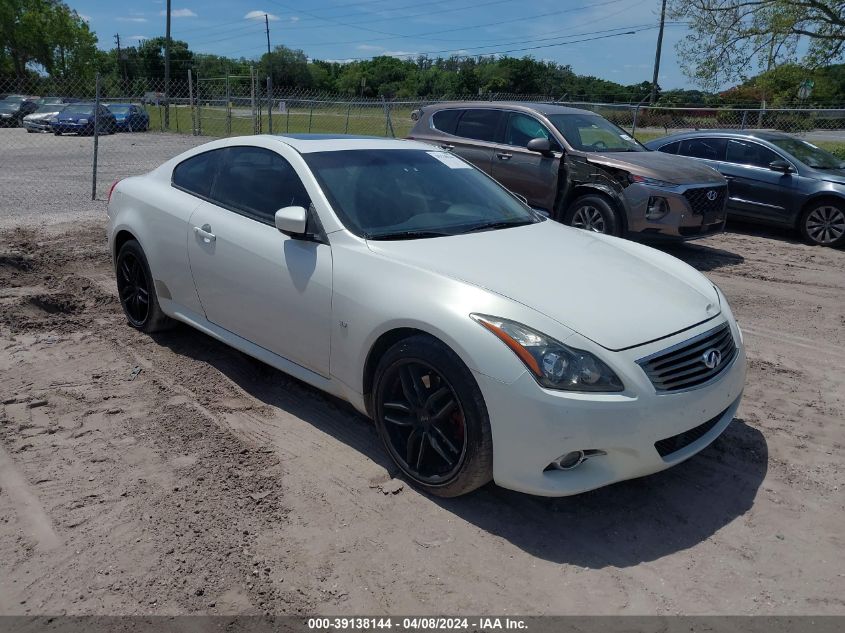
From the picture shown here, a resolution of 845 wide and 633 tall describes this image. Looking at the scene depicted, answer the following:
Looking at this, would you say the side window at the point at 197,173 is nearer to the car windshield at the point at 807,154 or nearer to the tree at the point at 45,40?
the car windshield at the point at 807,154

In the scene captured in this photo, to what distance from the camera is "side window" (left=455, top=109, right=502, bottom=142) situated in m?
9.95

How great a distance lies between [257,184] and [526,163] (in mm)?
5522

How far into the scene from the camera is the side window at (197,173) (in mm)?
4945

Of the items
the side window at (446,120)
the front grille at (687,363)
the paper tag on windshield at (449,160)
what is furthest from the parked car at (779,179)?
the front grille at (687,363)

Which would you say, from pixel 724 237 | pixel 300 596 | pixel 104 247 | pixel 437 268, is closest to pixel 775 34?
pixel 724 237

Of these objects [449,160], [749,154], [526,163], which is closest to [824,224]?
[749,154]

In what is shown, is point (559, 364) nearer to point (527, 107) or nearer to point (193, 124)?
point (527, 107)

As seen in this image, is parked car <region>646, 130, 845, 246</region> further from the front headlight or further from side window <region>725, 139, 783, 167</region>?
the front headlight

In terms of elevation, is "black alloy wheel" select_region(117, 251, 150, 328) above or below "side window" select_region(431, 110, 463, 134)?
below

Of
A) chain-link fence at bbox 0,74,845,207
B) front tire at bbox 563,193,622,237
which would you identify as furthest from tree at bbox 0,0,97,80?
→ front tire at bbox 563,193,622,237

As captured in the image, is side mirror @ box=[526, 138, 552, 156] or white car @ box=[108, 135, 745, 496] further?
side mirror @ box=[526, 138, 552, 156]

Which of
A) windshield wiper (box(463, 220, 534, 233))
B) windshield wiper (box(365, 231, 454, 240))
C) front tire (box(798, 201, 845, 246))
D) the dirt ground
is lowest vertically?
the dirt ground

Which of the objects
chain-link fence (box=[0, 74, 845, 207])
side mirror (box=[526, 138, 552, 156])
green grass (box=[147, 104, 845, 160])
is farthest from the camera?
green grass (box=[147, 104, 845, 160])

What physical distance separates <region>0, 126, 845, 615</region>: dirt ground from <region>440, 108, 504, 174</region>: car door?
559cm
